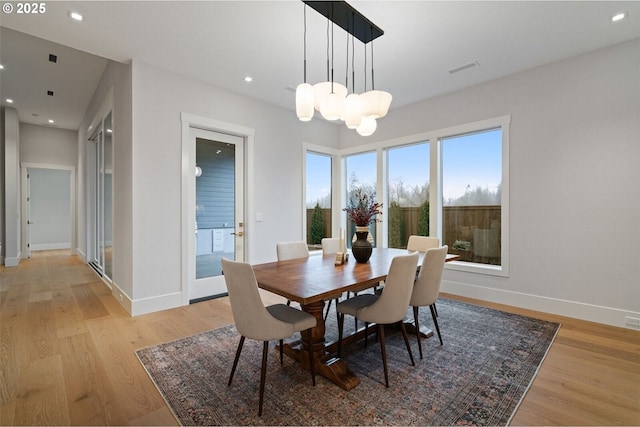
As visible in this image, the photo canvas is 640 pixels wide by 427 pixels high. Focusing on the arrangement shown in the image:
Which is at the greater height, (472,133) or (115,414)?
(472,133)

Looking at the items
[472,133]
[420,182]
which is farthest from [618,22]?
[420,182]

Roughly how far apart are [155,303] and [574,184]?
498cm

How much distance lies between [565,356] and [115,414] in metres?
3.28

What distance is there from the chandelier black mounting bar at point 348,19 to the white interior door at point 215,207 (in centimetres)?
234

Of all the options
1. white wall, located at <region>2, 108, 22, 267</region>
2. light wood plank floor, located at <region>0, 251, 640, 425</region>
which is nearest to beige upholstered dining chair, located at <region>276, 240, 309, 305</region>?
light wood plank floor, located at <region>0, 251, 640, 425</region>

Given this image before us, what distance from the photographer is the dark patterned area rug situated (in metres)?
1.70

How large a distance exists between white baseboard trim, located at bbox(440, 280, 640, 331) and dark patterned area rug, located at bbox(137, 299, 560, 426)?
0.65 metres

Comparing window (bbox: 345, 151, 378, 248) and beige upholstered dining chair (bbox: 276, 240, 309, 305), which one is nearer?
beige upholstered dining chair (bbox: 276, 240, 309, 305)

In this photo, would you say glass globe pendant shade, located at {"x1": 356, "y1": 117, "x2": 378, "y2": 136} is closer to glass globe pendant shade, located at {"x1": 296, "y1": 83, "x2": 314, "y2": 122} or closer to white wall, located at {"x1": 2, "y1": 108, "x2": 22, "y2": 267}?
glass globe pendant shade, located at {"x1": 296, "y1": 83, "x2": 314, "y2": 122}

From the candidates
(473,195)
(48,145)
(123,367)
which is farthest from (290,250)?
(48,145)

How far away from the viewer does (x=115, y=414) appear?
1.71 metres

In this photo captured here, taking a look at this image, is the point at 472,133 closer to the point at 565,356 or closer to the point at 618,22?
the point at 618,22

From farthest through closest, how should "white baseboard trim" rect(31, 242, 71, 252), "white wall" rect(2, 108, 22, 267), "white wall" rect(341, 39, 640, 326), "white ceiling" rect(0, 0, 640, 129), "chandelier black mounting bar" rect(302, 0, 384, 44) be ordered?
"white baseboard trim" rect(31, 242, 71, 252) < "white wall" rect(2, 108, 22, 267) < "white wall" rect(341, 39, 640, 326) < "white ceiling" rect(0, 0, 640, 129) < "chandelier black mounting bar" rect(302, 0, 384, 44)

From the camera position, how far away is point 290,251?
313 cm
